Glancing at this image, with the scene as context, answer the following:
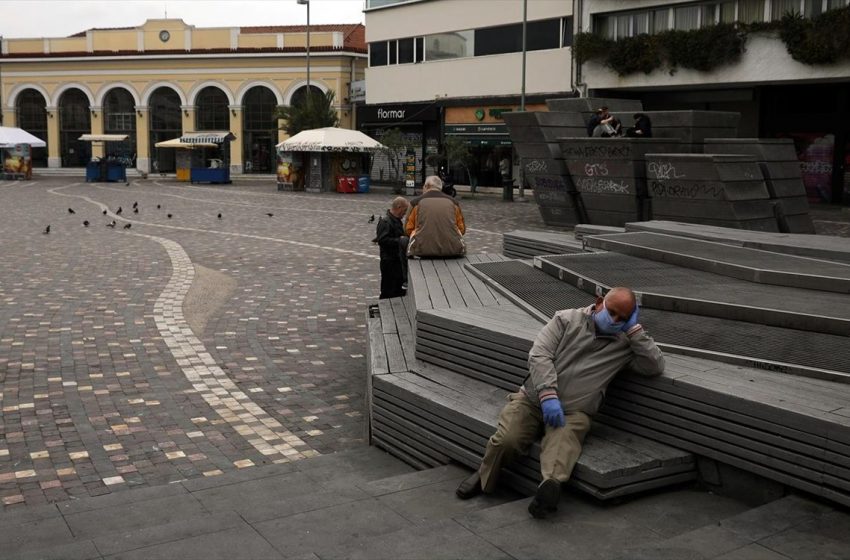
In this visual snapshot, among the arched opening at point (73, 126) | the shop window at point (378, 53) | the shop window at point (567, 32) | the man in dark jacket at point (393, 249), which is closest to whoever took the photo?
the man in dark jacket at point (393, 249)

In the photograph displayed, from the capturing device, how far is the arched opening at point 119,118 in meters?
62.2

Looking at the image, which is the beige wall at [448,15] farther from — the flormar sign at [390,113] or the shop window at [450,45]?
the flormar sign at [390,113]

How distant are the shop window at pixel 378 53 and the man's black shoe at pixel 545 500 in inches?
1646

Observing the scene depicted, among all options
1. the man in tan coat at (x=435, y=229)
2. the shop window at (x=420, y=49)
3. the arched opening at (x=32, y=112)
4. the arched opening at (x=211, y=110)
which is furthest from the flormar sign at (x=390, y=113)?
the man in tan coat at (x=435, y=229)

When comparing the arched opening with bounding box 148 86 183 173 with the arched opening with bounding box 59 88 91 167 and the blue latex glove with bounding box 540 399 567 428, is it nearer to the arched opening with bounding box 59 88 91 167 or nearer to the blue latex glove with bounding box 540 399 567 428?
the arched opening with bounding box 59 88 91 167

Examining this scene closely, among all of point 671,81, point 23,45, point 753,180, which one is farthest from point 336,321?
point 23,45

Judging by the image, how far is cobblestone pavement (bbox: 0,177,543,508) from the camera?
268 inches

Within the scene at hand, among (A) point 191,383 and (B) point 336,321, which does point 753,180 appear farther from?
(A) point 191,383

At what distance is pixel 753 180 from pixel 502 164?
72.1ft

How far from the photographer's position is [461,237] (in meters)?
11.0

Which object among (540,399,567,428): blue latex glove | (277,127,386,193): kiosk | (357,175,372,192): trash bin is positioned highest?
(277,127,386,193): kiosk

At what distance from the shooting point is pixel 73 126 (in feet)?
208

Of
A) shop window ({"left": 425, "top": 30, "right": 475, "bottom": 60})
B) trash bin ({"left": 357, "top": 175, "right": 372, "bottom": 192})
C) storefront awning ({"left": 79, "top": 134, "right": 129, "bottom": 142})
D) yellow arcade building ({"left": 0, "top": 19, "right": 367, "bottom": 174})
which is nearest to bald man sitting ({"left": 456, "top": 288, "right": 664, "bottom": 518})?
shop window ({"left": 425, "top": 30, "right": 475, "bottom": 60})

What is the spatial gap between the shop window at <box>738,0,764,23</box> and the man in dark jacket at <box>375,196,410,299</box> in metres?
22.1
